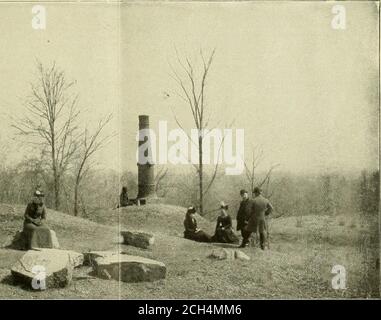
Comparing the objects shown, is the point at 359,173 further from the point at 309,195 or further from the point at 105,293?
the point at 105,293

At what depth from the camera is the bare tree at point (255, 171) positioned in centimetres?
744

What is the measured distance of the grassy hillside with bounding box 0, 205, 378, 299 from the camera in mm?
6988

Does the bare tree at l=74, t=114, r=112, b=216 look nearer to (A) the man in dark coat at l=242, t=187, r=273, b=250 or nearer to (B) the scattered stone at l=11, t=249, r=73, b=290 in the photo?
(B) the scattered stone at l=11, t=249, r=73, b=290

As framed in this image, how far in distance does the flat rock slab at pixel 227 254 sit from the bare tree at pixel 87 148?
7.00 feet

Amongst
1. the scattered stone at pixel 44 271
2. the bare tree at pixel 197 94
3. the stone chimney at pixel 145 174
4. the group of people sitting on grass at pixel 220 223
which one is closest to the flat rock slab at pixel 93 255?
the scattered stone at pixel 44 271

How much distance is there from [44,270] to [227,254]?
7.94ft

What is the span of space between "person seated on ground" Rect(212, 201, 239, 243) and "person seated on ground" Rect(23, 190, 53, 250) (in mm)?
2351

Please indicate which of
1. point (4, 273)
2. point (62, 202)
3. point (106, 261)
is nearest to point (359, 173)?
point (106, 261)

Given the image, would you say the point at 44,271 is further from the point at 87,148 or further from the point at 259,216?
the point at 259,216

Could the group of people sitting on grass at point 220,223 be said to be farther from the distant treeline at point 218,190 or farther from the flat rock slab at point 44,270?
the flat rock slab at point 44,270

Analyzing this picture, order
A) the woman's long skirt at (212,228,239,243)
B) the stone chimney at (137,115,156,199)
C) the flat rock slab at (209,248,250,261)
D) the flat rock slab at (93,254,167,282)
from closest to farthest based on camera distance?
the flat rock slab at (93,254,167,282)
the flat rock slab at (209,248,250,261)
the stone chimney at (137,115,156,199)
the woman's long skirt at (212,228,239,243)

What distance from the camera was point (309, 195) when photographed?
7.52 metres

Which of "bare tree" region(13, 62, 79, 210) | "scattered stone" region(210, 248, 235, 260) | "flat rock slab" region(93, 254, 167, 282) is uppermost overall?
"bare tree" region(13, 62, 79, 210)

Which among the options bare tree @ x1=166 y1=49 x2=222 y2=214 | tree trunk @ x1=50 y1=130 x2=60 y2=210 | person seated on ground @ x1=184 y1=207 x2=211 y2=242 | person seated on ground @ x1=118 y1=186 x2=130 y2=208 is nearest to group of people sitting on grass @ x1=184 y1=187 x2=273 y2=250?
person seated on ground @ x1=184 y1=207 x2=211 y2=242
